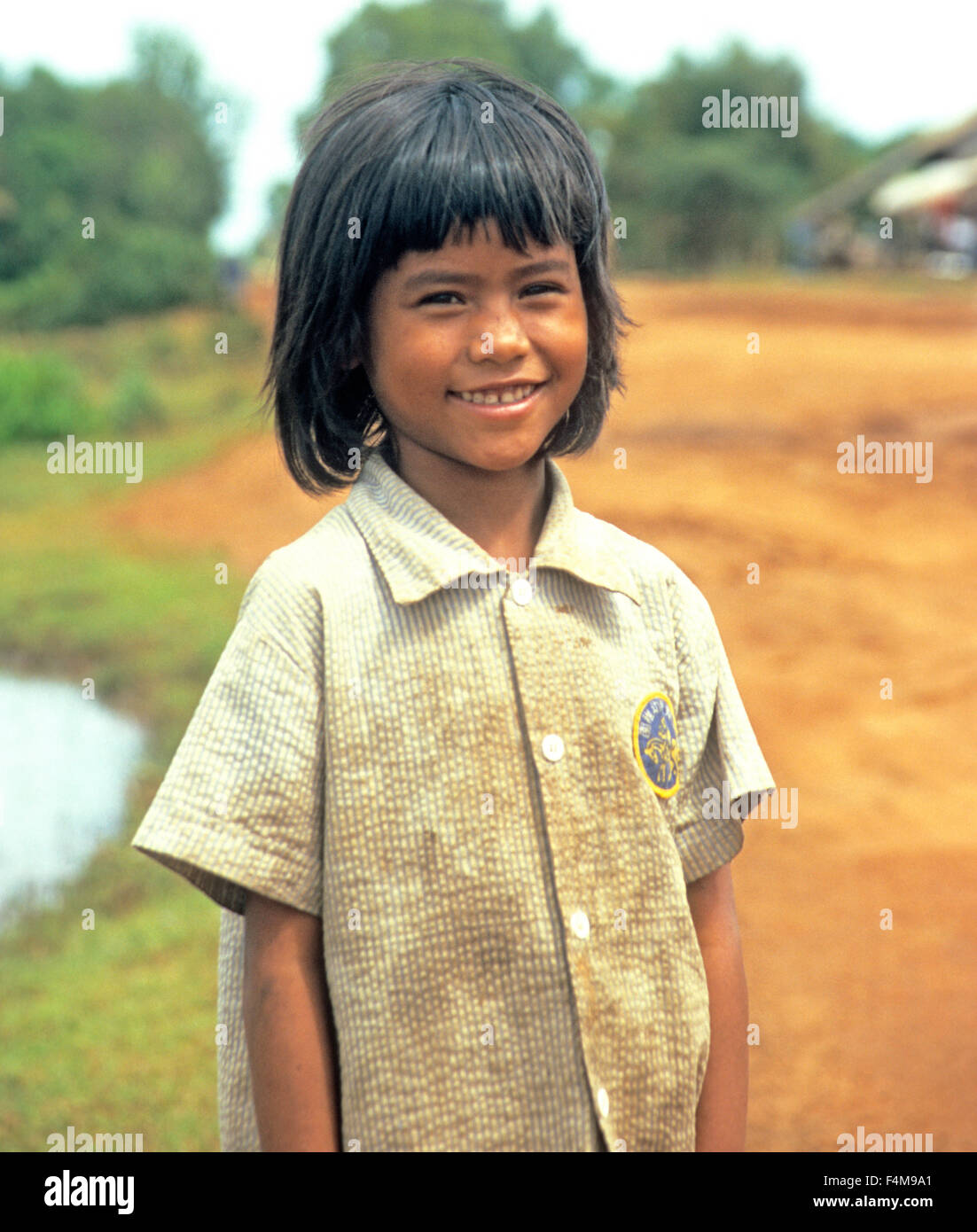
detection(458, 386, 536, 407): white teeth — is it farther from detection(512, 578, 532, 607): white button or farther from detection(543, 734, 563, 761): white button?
detection(543, 734, 563, 761): white button

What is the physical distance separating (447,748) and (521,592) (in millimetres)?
144

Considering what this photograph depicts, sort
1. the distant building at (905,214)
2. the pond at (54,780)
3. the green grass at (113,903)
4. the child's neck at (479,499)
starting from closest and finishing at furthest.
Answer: the child's neck at (479,499)
the green grass at (113,903)
the pond at (54,780)
the distant building at (905,214)

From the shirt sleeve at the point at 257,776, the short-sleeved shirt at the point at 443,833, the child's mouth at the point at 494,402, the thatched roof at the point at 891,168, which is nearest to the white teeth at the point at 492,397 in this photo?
the child's mouth at the point at 494,402

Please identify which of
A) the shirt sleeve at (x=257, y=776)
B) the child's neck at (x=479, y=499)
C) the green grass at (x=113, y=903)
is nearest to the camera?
the shirt sleeve at (x=257, y=776)

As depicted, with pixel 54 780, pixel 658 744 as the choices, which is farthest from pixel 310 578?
pixel 54 780

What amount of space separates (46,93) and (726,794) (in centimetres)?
2889

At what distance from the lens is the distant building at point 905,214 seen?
2312 centimetres

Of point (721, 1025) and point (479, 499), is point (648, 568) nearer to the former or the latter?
point (479, 499)

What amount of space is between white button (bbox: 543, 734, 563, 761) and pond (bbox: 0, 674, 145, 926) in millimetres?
2837

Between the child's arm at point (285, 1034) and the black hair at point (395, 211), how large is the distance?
1.39ft

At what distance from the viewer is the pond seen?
13.0 ft

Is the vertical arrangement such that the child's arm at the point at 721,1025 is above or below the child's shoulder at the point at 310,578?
below

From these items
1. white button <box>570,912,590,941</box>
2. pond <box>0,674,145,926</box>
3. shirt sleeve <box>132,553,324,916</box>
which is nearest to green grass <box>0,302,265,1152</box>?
pond <box>0,674,145,926</box>

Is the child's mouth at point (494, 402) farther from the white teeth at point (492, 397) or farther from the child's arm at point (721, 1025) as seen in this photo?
the child's arm at point (721, 1025)
